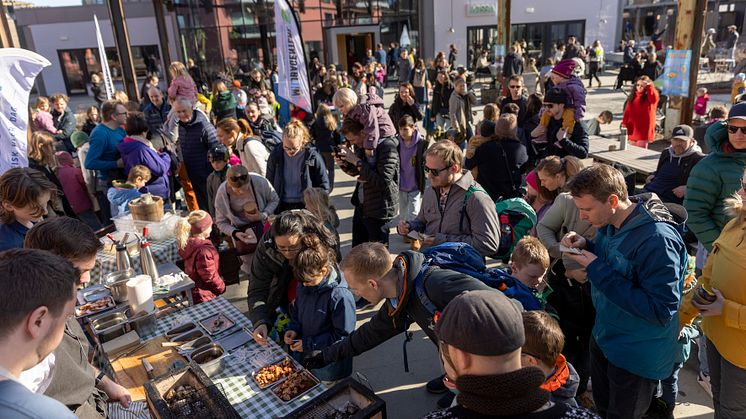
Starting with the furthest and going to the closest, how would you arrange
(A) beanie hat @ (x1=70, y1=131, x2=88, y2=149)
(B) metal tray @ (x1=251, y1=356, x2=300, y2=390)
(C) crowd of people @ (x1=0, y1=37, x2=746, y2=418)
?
(A) beanie hat @ (x1=70, y1=131, x2=88, y2=149) → (B) metal tray @ (x1=251, y1=356, x2=300, y2=390) → (C) crowd of people @ (x1=0, y1=37, x2=746, y2=418)

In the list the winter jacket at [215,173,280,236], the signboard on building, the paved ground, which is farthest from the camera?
the signboard on building

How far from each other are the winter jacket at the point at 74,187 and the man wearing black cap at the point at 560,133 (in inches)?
220

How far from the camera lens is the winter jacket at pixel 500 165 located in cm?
512

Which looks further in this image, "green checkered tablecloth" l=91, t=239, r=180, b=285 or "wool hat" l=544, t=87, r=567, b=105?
"wool hat" l=544, t=87, r=567, b=105

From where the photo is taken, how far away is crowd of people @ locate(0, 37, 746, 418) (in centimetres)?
158

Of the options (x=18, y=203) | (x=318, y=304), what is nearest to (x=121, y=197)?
(x=18, y=203)

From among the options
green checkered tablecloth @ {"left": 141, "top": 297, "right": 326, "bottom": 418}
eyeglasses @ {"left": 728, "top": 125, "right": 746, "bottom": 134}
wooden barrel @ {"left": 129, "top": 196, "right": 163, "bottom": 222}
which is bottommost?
green checkered tablecloth @ {"left": 141, "top": 297, "right": 326, "bottom": 418}

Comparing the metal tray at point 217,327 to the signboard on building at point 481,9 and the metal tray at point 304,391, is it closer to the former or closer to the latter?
the metal tray at point 304,391

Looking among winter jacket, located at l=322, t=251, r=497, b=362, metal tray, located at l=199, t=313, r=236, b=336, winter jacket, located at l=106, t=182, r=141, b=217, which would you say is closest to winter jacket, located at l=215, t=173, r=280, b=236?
winter jacket, located at l=106, t=182, r=141, b=217

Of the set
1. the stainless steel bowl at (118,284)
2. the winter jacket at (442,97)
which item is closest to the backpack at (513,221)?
the stainless steel bowl at (118,284)

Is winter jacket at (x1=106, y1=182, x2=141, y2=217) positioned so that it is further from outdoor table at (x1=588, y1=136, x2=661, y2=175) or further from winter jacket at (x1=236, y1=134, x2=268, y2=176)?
outdoor table at (x1=588, y1=136, x2=661, y2=175)

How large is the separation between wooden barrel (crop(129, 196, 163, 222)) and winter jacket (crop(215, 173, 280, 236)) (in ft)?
1.85

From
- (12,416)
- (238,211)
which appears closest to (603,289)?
(12,416)

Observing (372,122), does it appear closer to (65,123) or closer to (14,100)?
(14,100)
